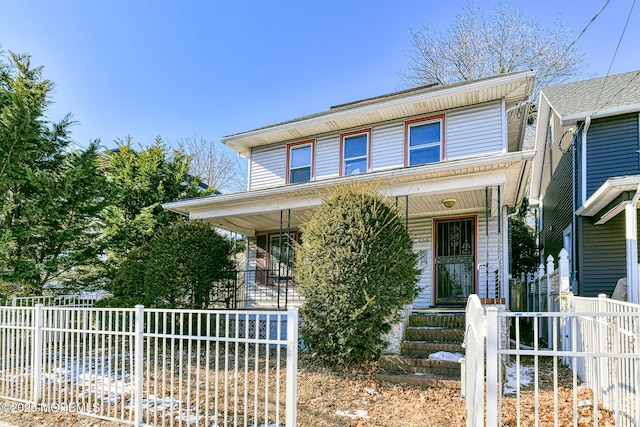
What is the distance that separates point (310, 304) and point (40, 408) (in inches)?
154

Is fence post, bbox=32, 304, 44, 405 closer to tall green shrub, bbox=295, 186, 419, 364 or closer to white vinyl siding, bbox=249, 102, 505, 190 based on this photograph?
tall green shrub, bbox=295, 186, 419, 364

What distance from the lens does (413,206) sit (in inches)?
410

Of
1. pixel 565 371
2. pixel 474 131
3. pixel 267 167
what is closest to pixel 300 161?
pixel 267 167

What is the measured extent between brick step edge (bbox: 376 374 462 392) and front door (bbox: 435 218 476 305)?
15.5 ft

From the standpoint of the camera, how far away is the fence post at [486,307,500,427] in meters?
2.73

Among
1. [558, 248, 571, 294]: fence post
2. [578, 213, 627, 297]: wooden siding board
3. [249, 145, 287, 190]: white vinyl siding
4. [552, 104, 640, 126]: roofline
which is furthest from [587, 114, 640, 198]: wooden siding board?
[249, 145, 287, 190]: white vinyl siding

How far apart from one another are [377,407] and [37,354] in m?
4.58

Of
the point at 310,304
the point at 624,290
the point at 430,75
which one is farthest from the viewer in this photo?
the point at 430,75

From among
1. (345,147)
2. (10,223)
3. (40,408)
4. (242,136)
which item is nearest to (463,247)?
(345,147)

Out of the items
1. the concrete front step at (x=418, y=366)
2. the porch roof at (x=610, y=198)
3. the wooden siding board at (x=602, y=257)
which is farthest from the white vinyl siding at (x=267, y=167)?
the wooden siding board at (x=602, y=257)

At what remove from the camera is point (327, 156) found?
39.3 ft

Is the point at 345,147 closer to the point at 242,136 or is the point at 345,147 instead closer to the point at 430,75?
the point at 242,136

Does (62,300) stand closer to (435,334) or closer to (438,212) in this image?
(435,334)

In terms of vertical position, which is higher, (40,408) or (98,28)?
(98,28)
